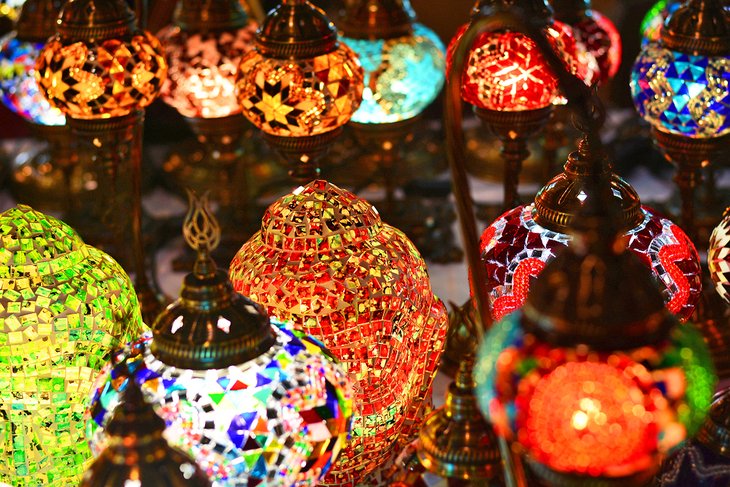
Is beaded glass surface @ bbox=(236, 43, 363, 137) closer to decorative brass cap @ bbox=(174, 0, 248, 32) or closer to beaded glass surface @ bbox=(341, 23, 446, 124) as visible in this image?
beaded glass surface @ bbox=(341, 23, 446, 124)

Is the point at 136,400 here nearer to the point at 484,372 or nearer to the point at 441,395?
the point at 484,372

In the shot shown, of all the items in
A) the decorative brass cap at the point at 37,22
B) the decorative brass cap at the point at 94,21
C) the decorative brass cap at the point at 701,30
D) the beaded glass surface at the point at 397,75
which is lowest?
the decorative brass cap at the point at 37,22

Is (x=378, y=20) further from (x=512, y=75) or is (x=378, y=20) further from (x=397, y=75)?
(x=512, y=75)

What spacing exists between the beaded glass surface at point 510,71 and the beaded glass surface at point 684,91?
121mm

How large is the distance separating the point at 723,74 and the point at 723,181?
1151mm

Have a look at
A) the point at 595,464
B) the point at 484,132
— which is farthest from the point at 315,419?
the point at 484,132

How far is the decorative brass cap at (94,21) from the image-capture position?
186cm

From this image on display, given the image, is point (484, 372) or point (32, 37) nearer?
point (484, 372)

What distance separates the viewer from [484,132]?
2938 mm

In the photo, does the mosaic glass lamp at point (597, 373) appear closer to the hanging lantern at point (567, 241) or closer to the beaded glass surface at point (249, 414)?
the beaded glass surface at point (249, 414)

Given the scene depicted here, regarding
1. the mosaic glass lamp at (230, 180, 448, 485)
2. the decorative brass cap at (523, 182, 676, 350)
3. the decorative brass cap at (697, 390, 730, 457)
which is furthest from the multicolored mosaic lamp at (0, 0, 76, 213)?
the decorative brass cap at (523, 182, 676, 350)

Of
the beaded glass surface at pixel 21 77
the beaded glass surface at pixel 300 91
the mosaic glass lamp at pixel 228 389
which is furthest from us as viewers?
the beaded glass surface at pixel 21 77

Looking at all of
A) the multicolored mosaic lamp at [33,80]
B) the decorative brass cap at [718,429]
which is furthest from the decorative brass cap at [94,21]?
the decorative brass cap at [718,429]

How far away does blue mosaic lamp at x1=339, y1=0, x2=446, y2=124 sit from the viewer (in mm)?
2088
